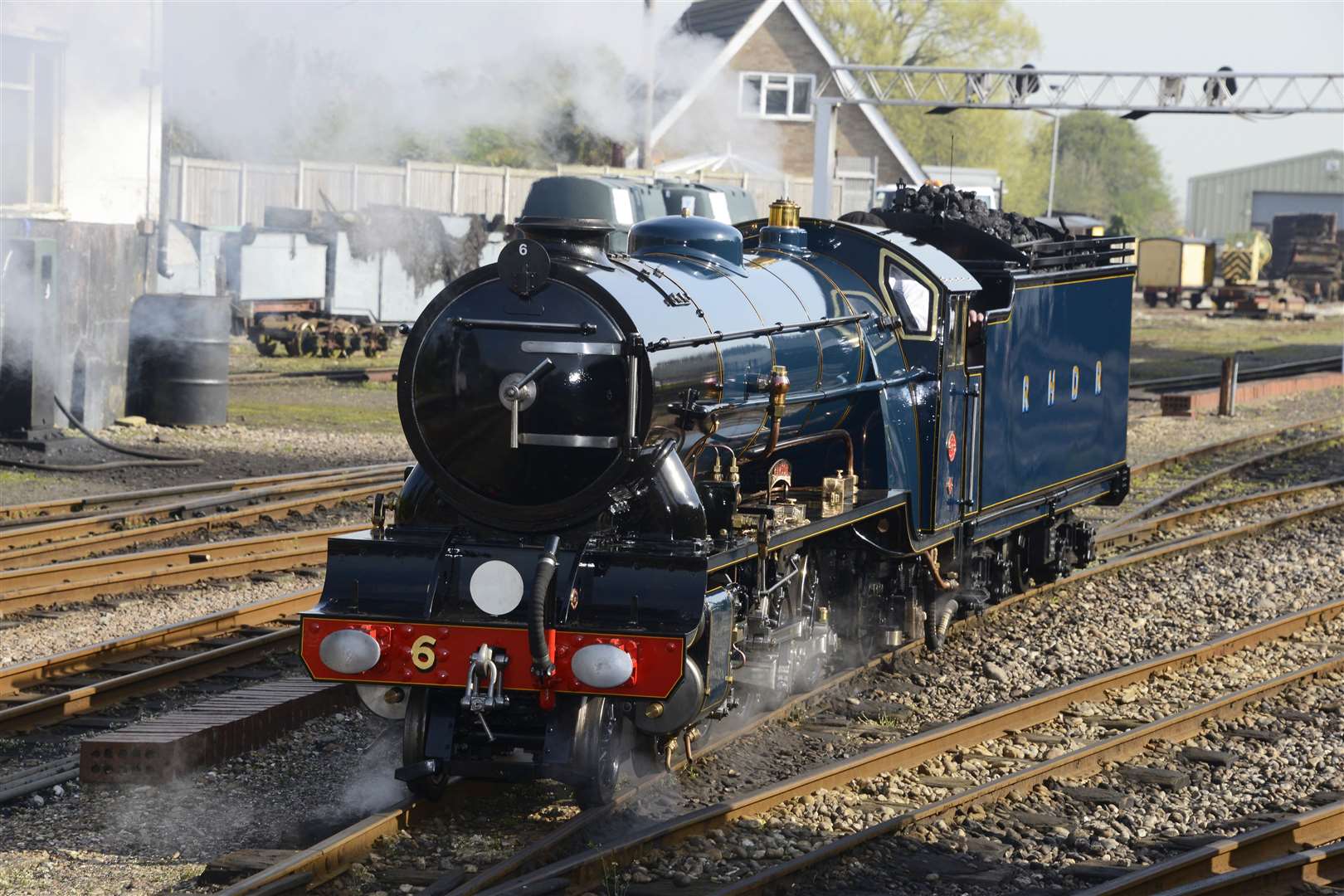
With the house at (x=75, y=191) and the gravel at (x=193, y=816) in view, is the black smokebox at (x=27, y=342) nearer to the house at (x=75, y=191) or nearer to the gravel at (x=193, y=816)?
the house at (x=75, y=191)

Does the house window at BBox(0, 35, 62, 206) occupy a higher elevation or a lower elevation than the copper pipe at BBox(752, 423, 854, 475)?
higher

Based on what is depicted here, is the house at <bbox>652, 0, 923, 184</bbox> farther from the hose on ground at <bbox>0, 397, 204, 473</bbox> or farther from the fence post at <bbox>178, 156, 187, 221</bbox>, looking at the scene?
the hose on ground at <bbox>0, 397, 204, 473</bbox>

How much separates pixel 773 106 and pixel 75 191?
28.3 metres

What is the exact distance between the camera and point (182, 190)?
1122 inches

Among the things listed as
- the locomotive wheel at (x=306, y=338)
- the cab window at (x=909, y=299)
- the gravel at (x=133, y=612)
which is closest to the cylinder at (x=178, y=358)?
the gravel at (x=133, y=612)

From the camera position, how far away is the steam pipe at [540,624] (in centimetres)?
623

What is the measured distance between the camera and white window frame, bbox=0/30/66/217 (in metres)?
16.1

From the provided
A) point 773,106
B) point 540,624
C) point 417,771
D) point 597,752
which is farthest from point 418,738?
point 773,106

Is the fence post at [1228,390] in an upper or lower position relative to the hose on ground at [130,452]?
upper

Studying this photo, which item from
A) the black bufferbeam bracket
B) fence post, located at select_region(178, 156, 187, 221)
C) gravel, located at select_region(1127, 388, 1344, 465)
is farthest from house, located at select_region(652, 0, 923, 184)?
the black bufferbeam bracket

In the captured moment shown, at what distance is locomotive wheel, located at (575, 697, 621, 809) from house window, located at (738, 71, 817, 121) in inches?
1411

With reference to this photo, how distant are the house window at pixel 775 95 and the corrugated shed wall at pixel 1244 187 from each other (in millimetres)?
48339

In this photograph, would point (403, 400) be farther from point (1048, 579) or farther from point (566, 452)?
point (1048, 579)

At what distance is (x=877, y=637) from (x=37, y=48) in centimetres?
1113
